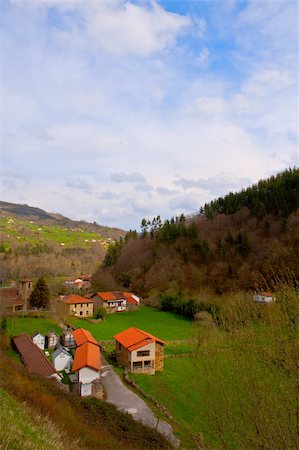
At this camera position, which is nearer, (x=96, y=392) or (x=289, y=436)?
(x=289, y=436)

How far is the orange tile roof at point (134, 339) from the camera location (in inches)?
910

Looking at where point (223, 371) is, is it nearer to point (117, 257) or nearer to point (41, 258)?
point (117, 257)

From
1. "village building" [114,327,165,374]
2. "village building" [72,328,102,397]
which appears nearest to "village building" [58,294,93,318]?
"village building" [114,327,165,374]

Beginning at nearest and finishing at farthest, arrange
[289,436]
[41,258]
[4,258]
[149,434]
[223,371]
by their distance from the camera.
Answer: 1. [289,436]
2. [223,371]
3. [149,434]
4. [4,258]
5. [41,258]

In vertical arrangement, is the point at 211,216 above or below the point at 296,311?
above

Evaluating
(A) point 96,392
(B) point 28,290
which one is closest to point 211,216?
(B) point 28,290

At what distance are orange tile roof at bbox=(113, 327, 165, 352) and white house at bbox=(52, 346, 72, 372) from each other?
388 cm

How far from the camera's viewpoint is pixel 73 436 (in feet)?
31.0

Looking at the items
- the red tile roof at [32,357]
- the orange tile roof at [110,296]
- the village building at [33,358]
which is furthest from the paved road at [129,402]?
the orange tile roof at [110,296]

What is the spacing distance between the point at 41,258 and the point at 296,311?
308ft

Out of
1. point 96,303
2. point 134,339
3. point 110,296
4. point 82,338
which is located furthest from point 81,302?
point 134,339

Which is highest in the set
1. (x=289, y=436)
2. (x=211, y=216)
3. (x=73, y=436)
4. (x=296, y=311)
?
(x=211, y=216)

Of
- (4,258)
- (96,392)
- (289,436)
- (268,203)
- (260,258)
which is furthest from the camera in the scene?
(4,258)

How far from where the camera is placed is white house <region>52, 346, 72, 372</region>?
22016 millimetres
